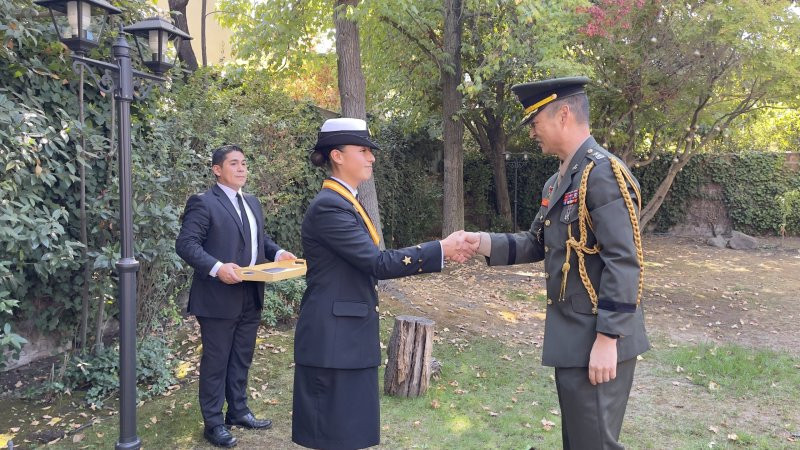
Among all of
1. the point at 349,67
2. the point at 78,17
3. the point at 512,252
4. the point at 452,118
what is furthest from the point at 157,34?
the point at 452,118

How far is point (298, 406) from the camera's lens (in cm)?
306

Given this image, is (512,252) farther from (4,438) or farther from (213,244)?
(4,438)

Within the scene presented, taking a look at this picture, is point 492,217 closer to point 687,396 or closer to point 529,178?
point 529,178

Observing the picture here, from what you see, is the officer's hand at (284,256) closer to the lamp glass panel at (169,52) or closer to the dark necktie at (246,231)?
the dark necktie at (246,231)

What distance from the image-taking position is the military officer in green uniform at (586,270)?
2.51 m

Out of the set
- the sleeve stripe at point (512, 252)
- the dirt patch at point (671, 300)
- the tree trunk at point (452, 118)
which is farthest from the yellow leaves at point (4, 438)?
the tree trunk at point (452, 118)

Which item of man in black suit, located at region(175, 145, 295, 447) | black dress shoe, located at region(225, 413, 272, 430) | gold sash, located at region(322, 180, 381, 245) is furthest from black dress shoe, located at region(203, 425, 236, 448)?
gold sash, located at region(322, 180, 381, 245)

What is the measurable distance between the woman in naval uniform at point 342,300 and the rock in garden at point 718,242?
1413cm

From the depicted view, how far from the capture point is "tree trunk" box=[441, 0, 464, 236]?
10.9m

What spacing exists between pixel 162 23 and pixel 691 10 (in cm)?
884

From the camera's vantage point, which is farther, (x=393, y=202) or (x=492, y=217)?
(x=492, y=217)

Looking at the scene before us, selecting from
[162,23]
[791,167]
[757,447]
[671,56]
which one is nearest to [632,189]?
[757,447]

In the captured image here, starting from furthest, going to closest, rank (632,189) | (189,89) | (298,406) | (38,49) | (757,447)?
(189,89) → (38,49) → (757,447) → (298,406) → (632,189)

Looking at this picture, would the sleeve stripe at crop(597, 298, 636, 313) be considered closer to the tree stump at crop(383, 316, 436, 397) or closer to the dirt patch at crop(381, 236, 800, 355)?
the tree stump at crop(383, 316, 436, 397)
